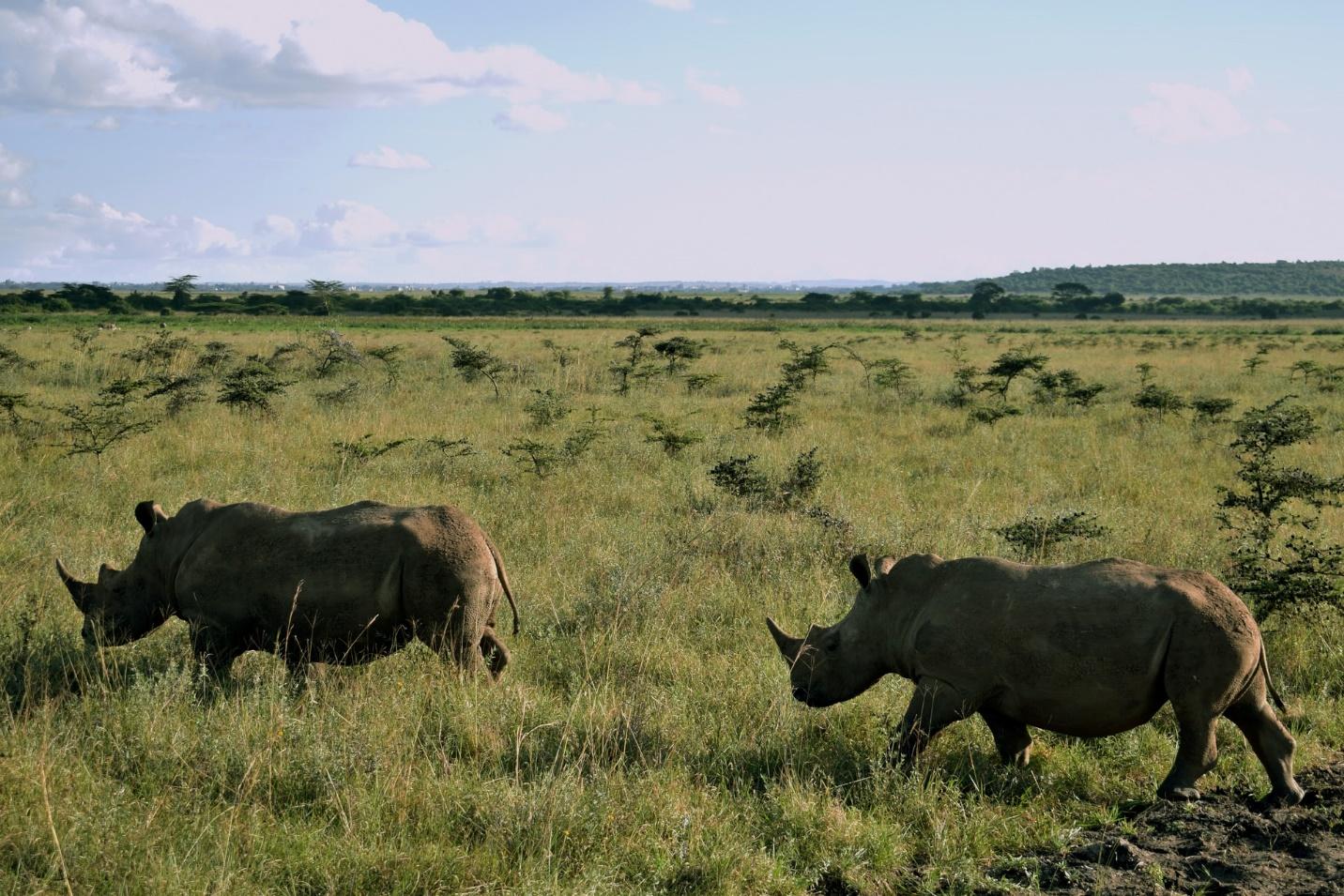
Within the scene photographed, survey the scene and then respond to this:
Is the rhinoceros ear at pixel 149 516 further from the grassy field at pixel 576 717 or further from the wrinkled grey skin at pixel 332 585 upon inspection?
the grassy field at pixel 576 717

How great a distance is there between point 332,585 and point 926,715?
3285mm

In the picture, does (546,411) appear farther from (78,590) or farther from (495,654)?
(495,654)

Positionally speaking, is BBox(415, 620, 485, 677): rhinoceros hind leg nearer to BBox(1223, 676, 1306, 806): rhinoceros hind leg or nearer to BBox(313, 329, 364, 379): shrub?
BBox(1223, 676, 1306, 806): rhinoceros hind leg

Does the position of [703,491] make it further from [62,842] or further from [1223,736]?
[62,842]

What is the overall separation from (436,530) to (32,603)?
10.6ft

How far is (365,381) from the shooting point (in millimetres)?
23750

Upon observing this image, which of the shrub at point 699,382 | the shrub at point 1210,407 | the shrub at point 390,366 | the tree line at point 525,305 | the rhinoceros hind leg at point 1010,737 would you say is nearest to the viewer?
the rhinoceros hind leg at point 1010,737

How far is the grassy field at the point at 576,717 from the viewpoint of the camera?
4.30m

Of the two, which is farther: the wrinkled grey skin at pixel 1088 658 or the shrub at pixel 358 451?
the shrub at pixel 358 451

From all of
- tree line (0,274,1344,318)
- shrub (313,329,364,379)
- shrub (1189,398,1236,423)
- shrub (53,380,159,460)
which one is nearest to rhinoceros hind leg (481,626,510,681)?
shrub (53,380,159,460)

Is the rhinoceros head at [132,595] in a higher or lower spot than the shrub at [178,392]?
lower

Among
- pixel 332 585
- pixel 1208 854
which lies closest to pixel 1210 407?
pixel 1208 854

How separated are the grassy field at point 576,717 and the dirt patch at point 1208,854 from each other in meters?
0.19

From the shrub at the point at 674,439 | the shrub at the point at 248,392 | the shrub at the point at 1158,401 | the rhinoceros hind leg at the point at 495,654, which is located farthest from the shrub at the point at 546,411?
the rhinoceros hind leg at the point at 495,654
